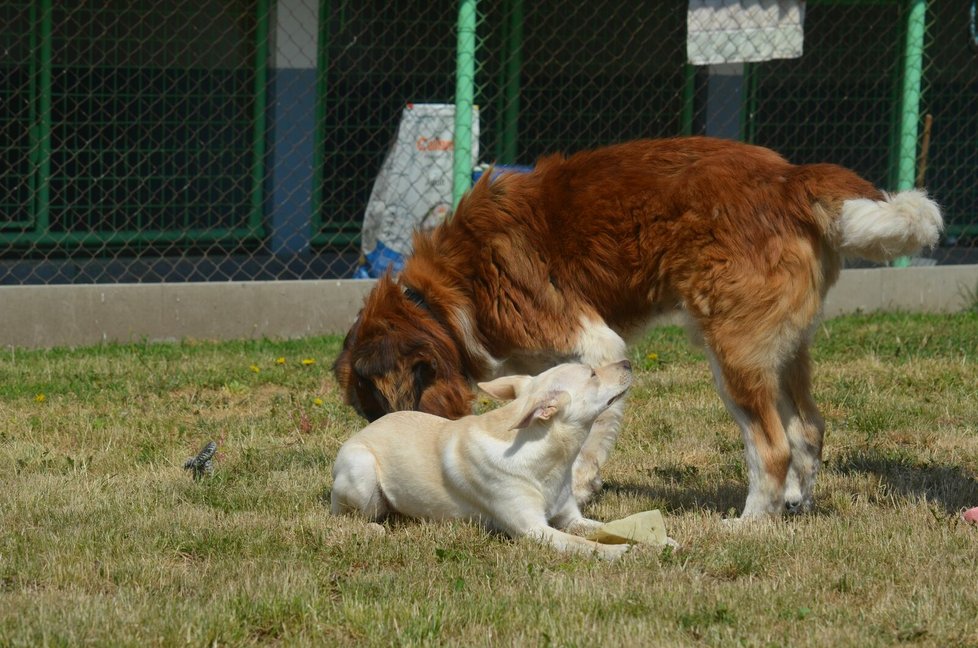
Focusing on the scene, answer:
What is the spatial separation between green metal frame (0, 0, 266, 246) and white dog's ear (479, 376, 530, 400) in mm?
5883

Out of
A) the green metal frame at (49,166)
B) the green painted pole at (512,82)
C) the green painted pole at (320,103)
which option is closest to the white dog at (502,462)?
the green metal frame at (49,166)

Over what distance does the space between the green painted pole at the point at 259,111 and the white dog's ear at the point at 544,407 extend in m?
6.61

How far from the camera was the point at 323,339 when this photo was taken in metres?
8.99

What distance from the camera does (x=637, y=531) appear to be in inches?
181

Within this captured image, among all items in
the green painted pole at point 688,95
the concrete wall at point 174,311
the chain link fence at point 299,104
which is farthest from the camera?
the green painted pole at point 688,95

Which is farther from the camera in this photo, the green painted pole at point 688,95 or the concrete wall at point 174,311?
the green painted pole at point 688,95

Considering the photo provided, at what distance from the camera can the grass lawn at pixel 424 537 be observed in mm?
3699

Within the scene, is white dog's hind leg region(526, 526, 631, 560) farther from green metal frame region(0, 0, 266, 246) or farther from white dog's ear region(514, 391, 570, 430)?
green metal frame region(0, 0, 266, 246)

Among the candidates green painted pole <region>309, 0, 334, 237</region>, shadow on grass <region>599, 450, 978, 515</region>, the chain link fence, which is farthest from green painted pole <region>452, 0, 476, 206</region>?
shadow on grass <region>599, 450, 978, 515</region>

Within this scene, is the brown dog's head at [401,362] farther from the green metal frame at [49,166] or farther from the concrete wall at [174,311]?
the green metal frame at [49,166]

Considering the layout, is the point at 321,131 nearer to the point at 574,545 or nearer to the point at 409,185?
the point at 409,185

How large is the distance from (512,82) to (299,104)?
1.89 m

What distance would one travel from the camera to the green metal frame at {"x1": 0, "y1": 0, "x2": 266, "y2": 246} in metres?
10.2

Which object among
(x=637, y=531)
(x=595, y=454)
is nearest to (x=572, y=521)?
(x=637, y=531)
